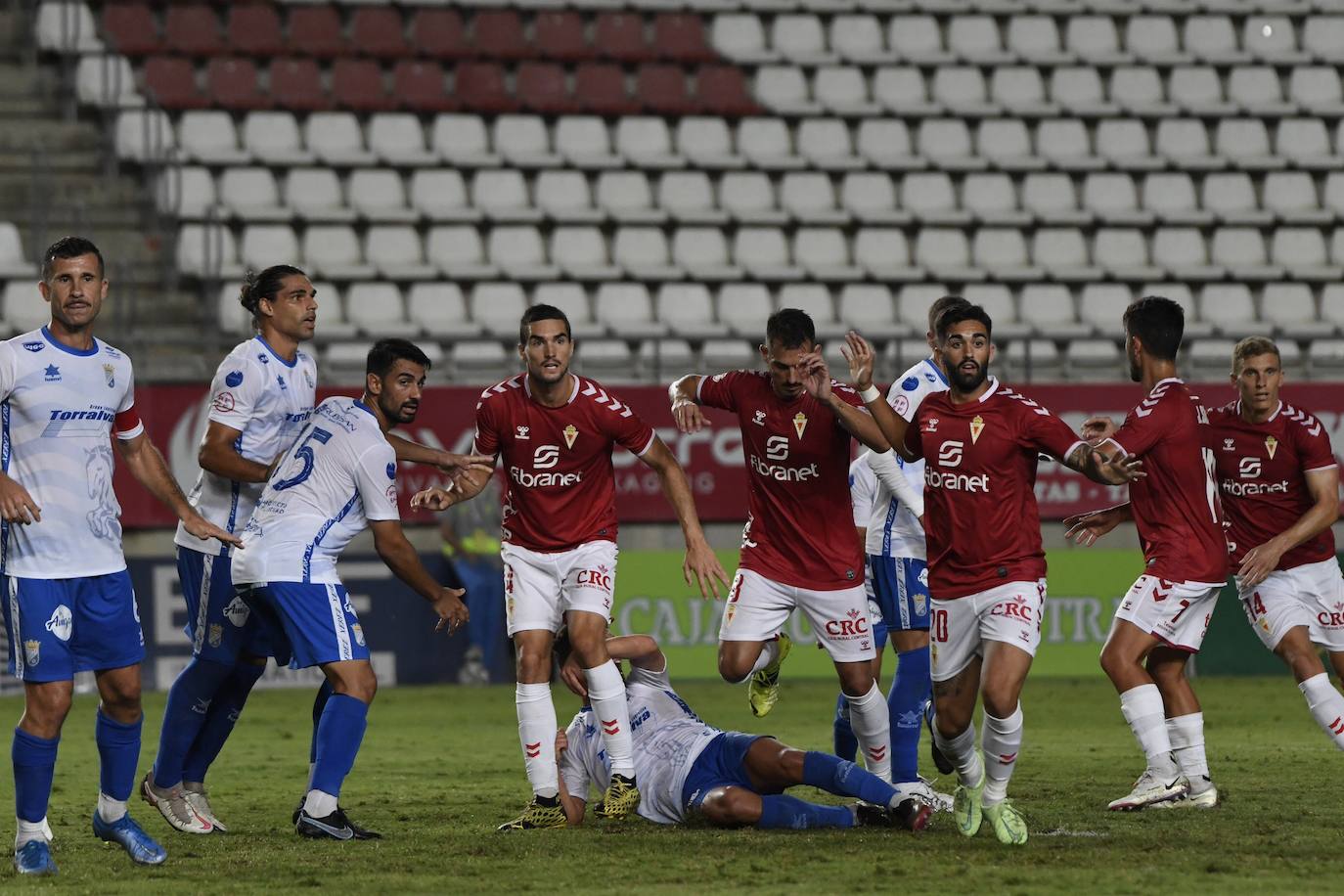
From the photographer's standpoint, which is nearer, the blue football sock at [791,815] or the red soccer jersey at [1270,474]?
the blue football sock at [791,815]

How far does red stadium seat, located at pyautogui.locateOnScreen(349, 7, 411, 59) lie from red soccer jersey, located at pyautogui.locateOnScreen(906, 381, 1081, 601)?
15914 mm

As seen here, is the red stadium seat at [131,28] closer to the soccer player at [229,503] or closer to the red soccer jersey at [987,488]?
the soccer player at [229,503]

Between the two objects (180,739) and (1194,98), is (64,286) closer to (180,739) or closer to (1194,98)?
(180,739)

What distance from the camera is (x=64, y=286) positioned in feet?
24.0

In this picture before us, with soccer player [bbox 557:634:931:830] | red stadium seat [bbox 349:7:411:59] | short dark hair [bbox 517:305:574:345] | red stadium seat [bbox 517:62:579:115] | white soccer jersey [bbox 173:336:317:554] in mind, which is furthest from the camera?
red stadium seat [bbox 349:7:411:59]

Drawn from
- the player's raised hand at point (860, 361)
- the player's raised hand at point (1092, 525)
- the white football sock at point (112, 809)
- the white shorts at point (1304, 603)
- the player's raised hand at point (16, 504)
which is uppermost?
the player's raised hand at point (860, 361)

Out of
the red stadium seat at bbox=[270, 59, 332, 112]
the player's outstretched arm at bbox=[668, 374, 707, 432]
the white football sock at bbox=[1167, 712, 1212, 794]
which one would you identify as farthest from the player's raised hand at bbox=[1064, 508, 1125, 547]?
the red stadium seat at bbox=[270, 59, 332, 112]

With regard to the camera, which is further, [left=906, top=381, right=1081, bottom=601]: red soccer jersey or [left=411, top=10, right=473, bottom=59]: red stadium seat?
[left=411, top=10, right=473, bottom=59]: red stadium seat

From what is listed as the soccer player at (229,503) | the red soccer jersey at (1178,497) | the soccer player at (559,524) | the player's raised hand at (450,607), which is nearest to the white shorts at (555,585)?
the soccer player at (559,524)

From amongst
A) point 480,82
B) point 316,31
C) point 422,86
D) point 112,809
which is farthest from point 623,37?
point 112,809

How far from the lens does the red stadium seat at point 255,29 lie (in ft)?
72.4

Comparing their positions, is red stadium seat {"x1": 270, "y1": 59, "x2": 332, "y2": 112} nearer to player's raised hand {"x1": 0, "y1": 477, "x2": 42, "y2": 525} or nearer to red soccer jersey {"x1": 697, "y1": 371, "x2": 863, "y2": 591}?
red soccer jersey {"x1": 697, "y1": 371, "x2": 863, "y2": 591}

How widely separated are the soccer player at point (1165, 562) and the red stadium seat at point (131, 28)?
15.9 meters

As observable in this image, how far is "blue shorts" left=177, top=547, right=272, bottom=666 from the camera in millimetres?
8406
